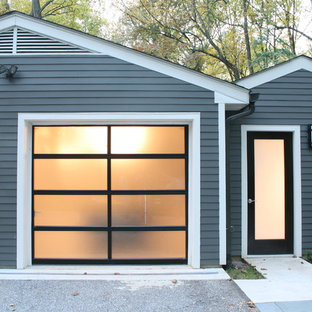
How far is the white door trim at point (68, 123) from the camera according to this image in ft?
14.3

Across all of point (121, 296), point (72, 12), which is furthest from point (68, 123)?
point (72, 12)

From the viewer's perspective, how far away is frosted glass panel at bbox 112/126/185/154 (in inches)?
181

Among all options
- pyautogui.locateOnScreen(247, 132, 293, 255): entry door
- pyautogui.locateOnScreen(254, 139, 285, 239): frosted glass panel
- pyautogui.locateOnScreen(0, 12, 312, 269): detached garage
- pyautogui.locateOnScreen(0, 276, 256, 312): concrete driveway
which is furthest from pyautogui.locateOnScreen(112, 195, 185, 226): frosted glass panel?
pyautogui.locateOnScreen(254, 139, 285, 239): frosted glass panel

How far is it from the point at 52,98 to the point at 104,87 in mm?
811

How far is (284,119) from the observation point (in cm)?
522

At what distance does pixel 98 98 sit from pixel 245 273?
3.48 meters

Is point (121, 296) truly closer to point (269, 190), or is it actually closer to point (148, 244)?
point (148, 244)

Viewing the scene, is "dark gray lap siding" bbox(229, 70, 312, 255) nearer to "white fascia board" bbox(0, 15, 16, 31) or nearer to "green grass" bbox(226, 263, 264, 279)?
"green grass" bbox(226, 263, 264, 279)

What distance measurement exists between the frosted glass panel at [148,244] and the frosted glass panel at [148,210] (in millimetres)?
172

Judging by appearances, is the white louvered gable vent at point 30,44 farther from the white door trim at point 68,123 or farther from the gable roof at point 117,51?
the white door trim at point 68,123

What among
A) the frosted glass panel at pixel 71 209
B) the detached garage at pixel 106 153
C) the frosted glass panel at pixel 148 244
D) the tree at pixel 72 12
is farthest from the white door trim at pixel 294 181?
the tree at pixel 72 12

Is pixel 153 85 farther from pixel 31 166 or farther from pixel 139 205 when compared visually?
pixel 31 166

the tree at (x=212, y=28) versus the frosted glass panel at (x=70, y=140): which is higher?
the tree at (x=212, y=28)

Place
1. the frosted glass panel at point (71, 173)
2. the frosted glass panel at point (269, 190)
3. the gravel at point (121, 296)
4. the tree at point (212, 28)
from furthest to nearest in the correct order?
1. the tree at point (212, 28)
2. the frosted glass panel at point (269, 190)
3. the frosted glass panel at point (71, 173)
4. the gravel at point (121, 296)
